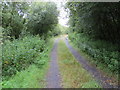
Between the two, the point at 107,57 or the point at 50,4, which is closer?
the point at 107,57

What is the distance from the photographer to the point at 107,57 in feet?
18.1

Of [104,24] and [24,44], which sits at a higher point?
[104,24]

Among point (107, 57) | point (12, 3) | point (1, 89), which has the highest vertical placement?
point (12, 3)

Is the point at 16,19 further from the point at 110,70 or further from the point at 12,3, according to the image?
the point at 110,70

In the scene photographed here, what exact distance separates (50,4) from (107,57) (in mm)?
12408

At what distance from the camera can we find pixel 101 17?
7051mm

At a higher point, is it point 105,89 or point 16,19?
point 16,19

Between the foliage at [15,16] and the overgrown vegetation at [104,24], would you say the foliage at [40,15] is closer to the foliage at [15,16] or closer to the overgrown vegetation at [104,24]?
the foliage at [15,16]

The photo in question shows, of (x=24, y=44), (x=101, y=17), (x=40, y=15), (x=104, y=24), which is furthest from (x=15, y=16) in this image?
(x=104, y=24)

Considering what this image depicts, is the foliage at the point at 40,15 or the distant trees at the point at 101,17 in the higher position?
the foliage at the point at 40,15

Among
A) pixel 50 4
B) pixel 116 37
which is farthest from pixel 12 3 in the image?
pixel 116 37

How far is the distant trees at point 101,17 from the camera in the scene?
5.55 m

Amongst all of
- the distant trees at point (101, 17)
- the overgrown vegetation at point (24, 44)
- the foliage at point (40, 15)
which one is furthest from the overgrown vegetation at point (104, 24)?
the foliage at point (40, 15)

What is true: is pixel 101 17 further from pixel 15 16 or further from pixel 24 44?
pixel 15 16
